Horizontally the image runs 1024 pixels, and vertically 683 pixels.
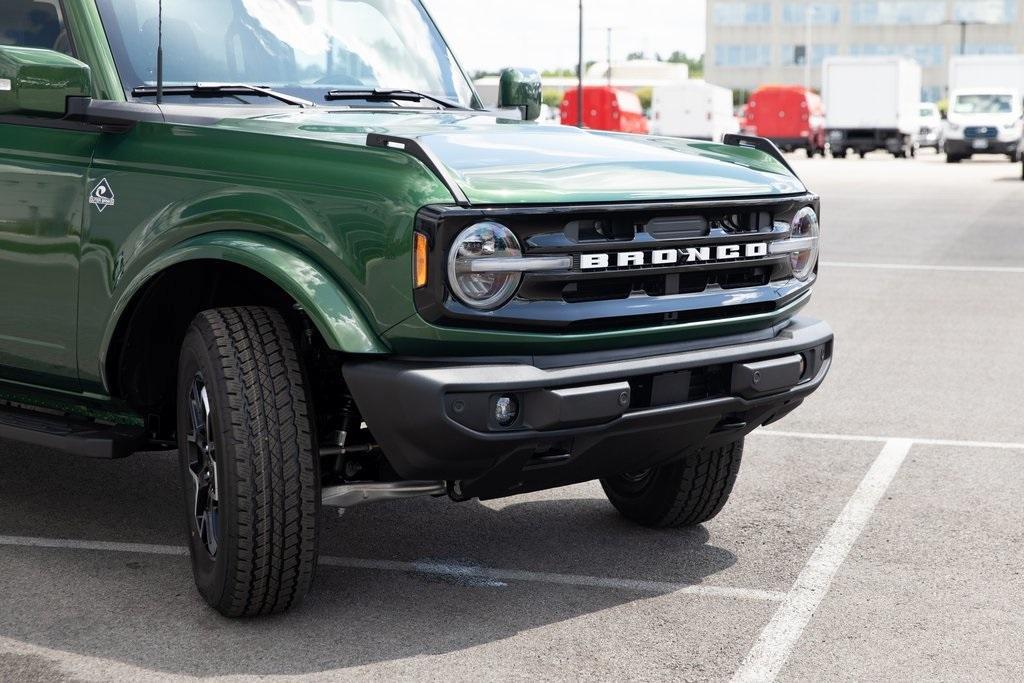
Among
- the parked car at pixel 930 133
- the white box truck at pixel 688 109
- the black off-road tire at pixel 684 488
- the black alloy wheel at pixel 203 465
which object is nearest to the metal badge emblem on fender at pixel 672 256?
the black off-road tire at pixel 684 488

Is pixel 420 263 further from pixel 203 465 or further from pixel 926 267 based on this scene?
pixel 926 267

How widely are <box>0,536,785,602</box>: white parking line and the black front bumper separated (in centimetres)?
48

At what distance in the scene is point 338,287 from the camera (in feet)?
13.3

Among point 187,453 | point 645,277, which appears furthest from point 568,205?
point 187,453

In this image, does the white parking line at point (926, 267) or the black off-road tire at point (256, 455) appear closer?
the black off-road tire at point (256, 455)

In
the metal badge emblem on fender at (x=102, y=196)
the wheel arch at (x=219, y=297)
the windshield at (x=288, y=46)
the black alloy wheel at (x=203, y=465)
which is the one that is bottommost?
the black alloy wheel at (x=203, y=465)

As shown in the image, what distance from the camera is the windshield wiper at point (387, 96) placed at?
5250 mm

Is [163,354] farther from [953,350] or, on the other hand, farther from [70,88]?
[953,350]

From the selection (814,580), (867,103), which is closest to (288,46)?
(814,580)

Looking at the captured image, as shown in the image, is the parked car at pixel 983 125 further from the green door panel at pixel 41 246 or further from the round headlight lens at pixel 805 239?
the green door panel at pixel 41 246

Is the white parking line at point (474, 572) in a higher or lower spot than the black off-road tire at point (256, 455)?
lower

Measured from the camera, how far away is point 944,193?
26.4 m

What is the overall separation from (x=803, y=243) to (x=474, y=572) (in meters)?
1.47

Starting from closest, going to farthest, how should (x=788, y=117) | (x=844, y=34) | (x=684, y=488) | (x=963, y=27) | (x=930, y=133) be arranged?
(x=684, y=488)
(x=788, y=117)
(x=930, y=133)
(x=963, y=27)
(x=844, y=34)
